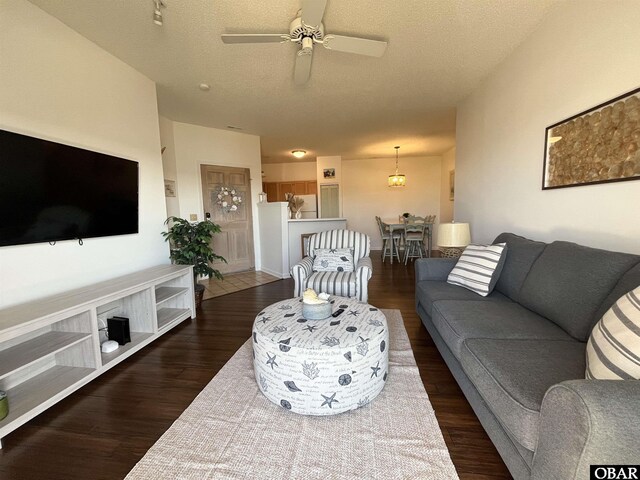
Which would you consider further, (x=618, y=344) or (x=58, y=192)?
(x=58, y=192)

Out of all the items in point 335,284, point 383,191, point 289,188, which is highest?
point 289,188

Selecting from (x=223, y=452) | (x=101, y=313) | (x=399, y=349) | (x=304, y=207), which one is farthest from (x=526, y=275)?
(x=304, y=207)

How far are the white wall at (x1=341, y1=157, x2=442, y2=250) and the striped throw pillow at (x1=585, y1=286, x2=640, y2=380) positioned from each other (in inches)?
253

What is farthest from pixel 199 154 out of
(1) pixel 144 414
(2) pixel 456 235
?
(2) pixel 456 235

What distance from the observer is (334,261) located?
9.61ft

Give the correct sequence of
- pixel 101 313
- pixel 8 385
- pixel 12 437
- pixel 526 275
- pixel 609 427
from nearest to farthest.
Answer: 1. pixel 609 427
2. pixel 12 437
3. pixel 8 385
4. pixel 526 275
5. pixel 101 313

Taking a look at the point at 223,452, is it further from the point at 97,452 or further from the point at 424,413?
the point at 424,413

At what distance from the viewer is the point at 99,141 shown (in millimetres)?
2297

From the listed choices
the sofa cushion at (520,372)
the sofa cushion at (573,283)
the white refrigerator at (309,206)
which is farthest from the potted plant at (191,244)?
the white refrigerator at (309,206)

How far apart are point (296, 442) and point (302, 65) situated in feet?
8.55

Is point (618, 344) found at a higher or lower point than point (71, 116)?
lower

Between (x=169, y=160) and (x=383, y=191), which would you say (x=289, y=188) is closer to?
(x=383, y=191)

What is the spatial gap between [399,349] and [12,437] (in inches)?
91.4

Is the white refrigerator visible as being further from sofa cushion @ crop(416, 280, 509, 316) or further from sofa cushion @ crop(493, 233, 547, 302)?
sofa cushion @ crop(493, 233, 547, 302)
